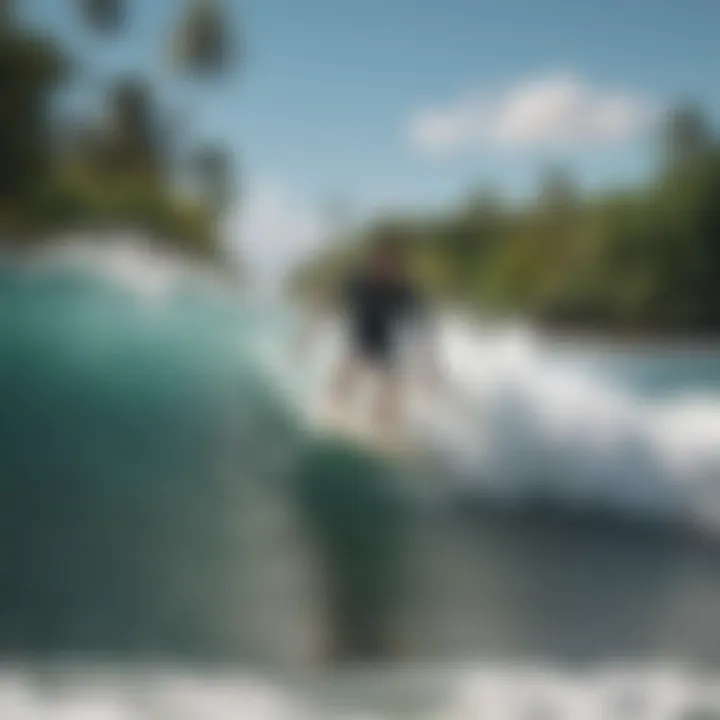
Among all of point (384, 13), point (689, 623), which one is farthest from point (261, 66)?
point (689, 623)

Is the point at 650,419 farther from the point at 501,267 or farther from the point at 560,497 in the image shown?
the point at 501,267

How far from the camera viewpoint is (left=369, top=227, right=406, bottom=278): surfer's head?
1.29m

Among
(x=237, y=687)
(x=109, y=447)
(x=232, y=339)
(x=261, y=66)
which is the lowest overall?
(x=237, y=687)

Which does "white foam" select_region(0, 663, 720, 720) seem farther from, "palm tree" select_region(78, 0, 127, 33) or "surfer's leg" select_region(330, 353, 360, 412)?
"palm tree" select_region(78, 0, 127, 33)

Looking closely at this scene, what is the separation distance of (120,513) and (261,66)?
533 mm

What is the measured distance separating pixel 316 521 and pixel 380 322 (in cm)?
24

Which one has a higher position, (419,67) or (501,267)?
(419,67)

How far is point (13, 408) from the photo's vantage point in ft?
4.25

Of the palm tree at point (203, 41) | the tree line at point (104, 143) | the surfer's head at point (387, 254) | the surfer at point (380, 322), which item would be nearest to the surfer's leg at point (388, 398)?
the surfer at point (380, 322)

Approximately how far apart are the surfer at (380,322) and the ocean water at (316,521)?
0.03 m

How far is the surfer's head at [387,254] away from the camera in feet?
4.22

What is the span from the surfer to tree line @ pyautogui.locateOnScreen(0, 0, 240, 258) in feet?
0.56

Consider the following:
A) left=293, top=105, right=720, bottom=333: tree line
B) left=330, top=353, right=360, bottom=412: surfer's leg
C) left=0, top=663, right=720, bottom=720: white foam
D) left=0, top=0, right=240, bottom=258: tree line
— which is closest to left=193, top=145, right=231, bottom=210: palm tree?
left=0, top=0, right=240, bottom=258: tree line

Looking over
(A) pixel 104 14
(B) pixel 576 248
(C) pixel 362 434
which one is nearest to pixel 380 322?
(C) pixel 362 434
